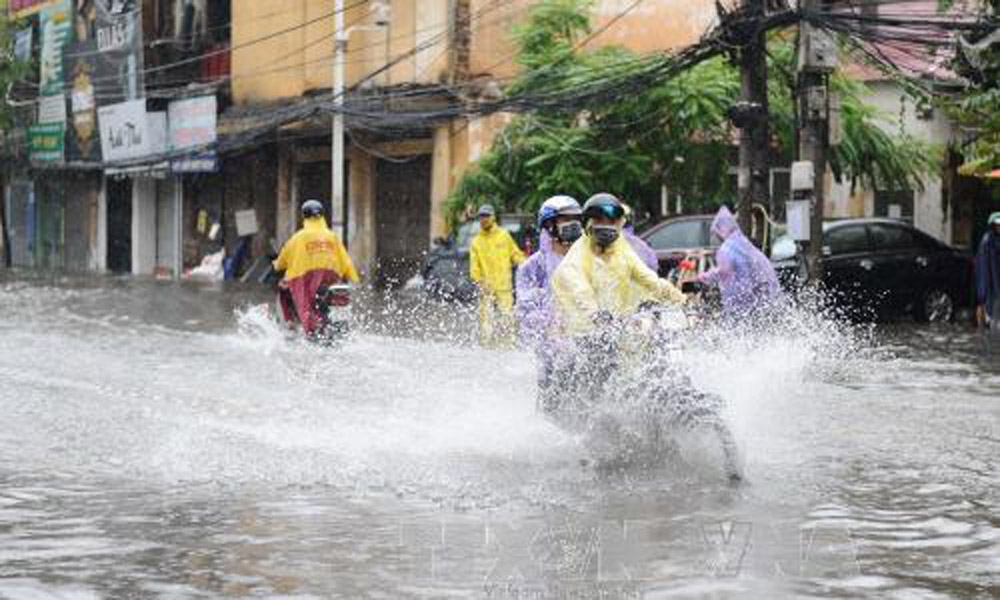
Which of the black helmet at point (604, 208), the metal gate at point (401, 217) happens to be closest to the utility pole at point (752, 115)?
the black helmet at point (604, 208)

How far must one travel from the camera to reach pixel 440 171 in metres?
32.0

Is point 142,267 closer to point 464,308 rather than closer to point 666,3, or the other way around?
point 666,3

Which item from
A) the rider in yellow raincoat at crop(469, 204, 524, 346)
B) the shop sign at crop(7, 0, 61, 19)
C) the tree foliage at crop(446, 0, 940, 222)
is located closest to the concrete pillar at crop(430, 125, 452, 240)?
the tree foliage at crop(446, 0, 940, 222)

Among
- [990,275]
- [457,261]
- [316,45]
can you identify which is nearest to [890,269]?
[990,275]

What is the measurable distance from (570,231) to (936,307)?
14553 mm

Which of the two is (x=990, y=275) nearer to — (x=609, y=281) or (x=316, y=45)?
(x=609, y=281)

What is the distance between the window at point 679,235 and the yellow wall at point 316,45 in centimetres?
1052

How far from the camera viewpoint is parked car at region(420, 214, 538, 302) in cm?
2391

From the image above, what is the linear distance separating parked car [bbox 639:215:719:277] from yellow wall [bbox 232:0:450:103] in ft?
34.4

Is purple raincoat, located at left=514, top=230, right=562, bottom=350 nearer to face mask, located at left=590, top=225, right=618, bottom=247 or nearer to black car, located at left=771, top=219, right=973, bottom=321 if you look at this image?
face mask, located at left=590, top=225, right=618, bottom=247

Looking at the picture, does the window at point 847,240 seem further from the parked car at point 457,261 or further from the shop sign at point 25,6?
the shop sign at point 25,6

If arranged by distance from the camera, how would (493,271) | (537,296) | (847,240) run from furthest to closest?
(847,240) < (493,271) < (537,296)

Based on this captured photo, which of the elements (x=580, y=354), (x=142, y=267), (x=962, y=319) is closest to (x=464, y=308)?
(x=962, y=319)

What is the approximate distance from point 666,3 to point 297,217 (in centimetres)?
1174
